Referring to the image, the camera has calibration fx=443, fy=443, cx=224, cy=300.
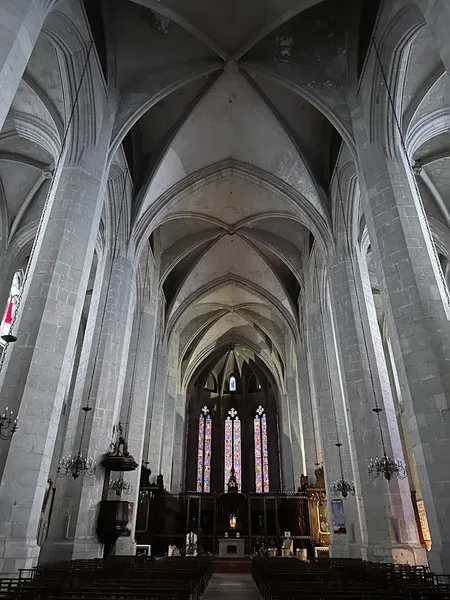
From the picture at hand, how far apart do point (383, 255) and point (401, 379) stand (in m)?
2.59

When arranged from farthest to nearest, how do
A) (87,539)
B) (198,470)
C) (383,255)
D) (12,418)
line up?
1. (198,470)
2. (87,539)
3. (383,255)
4. (12,418)

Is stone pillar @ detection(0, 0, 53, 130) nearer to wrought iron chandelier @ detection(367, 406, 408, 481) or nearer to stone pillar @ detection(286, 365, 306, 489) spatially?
wrought iron chandelier @ detection(367, 406, 408, 481)

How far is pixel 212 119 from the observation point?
15680 mm

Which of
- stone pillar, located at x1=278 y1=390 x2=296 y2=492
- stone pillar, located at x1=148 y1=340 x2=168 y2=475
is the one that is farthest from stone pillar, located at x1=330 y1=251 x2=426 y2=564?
stone pillar, located at x1=278 y1=390 x2=296 y2=492

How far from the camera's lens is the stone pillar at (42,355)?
6.96 m

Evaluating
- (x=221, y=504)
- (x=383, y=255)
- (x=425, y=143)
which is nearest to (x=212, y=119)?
(x=425, y=143)

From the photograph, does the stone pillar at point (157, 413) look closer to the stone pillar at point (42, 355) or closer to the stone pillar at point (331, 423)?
the stone pillar at point (331, 423)

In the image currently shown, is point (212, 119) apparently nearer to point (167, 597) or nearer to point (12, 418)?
point (12, 418)

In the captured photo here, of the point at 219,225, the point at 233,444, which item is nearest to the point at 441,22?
the point at 219,225

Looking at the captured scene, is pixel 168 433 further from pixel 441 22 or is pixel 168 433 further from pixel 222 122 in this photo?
pixel 441 22

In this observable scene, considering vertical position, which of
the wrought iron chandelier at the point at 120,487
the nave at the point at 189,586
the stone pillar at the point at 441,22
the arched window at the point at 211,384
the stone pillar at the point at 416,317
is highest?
the arched window at the point at 211,384

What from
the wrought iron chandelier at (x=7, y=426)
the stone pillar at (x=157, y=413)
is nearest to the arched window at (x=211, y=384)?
the stone pillar at (x=157, y=413)

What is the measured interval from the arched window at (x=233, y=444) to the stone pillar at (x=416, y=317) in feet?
91.8

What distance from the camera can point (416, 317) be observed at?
809 cm
